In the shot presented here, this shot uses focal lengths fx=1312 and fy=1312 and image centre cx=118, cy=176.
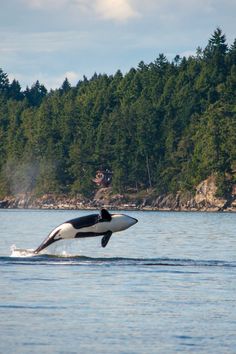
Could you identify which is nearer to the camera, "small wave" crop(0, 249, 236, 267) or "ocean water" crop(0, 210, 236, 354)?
"ocean water" crop(0, 210, 236, 354)

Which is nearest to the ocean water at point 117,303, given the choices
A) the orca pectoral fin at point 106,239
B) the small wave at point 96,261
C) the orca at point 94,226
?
the small wave at point 96,261

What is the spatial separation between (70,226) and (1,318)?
1880 cm

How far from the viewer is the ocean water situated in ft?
103

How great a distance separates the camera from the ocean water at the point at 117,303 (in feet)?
103

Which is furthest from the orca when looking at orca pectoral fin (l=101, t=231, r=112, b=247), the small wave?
the small wave

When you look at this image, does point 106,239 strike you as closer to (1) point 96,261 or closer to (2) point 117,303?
(1) point 96,261

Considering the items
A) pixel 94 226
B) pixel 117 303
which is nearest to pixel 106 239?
pixel 94 226

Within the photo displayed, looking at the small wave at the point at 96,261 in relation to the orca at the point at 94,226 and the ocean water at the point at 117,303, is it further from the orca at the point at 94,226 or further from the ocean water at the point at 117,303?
the orca at the point at 94,226

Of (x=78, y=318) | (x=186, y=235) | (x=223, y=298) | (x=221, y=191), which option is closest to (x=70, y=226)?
(x=223, y=298)

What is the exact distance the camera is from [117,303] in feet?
125

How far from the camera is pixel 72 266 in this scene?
1999 inches

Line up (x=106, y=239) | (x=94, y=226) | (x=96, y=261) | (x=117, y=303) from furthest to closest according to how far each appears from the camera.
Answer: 1. (x=96, y=261)
2. (x=94, y=226)
3. (x=106, y=239)
4. (x=117, y=303)

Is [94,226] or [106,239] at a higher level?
[94,226]

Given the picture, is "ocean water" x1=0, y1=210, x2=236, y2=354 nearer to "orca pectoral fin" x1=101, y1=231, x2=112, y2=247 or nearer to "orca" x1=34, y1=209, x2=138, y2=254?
"orca pectoral fin" x1=101, y1=231, x2=112, y2=247
